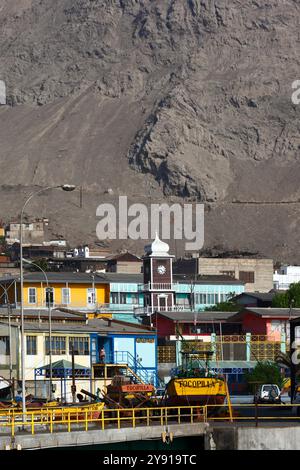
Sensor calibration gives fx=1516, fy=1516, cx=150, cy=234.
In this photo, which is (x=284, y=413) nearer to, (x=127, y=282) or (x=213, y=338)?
(x=213, y=338)

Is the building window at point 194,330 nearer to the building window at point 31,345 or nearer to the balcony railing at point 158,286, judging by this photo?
the balcony railing at point 158,286

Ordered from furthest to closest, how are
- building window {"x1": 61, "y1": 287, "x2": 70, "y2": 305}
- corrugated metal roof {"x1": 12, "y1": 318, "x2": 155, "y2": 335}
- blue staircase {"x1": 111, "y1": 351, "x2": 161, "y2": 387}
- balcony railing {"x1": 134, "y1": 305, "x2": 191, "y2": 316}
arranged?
building window {"x1": 61, "y1": 287, "x2": 70, "y2": 305}
balcony railing {"x1": 134, "y1": 305, "x2": 191, "y2": 316}
blue staircase {"x1": 111, "y1": 351, "x2": 161, "y2": 387}
corrugated metal roof {"x1": 12, "y1": 318, "x2": 155, "y2": 335}

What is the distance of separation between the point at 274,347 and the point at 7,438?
8046 centimetres

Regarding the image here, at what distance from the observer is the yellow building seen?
151 metres

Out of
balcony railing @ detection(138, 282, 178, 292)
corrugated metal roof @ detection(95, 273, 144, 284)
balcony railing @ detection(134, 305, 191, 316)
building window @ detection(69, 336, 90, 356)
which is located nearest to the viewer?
building window @ detection(69, 336, 90, 356)

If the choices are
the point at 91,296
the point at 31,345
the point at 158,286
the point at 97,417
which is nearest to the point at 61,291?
the point at 91,296

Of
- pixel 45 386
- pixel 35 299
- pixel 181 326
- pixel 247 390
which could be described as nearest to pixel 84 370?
pixel 45 386

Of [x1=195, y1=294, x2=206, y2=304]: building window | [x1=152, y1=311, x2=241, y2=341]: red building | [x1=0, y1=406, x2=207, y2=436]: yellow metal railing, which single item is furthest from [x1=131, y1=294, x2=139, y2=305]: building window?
[x1=0, y1=406, x2=207, y2=436]: yellow metal railing

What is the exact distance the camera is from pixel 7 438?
5225cm

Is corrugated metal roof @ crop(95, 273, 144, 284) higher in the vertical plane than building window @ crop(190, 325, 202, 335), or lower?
higher

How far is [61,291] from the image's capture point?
157 metres

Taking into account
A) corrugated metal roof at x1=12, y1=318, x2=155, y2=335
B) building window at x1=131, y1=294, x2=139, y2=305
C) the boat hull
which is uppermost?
building window at x1=131, y1=294, x2=139, y2=305

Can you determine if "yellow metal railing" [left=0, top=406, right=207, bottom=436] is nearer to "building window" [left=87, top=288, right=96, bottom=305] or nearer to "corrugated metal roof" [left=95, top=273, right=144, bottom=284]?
"building window" [left=87, top=288, right=96, bottom=305]
